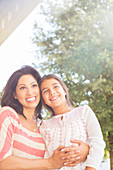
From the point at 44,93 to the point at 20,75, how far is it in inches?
6.3

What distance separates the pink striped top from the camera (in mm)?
1068

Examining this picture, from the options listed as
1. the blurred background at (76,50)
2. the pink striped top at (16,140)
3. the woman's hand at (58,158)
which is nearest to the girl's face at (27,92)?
the pink striped top at (16,140)

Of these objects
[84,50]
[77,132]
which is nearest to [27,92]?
[77,132]

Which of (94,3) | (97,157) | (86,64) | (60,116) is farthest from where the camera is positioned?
(94,3)

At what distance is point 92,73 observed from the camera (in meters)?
3.01

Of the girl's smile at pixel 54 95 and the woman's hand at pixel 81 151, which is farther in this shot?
the girl's smile at pixel 54 95

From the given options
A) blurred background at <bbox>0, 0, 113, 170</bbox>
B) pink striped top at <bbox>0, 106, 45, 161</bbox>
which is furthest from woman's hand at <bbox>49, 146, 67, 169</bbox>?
blurred background at <bbox>0, 0, 113, 170</bbox>

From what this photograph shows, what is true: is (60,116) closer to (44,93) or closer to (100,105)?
(44,93)

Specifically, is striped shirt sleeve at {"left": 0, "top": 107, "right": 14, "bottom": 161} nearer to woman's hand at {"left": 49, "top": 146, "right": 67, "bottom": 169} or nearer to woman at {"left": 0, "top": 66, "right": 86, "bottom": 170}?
woman at {"left": 0, "top": 66, "right": 86, "bottom": 170}

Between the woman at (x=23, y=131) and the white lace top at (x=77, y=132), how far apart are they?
0.05 m

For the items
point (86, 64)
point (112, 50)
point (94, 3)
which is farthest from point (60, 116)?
point (94, 3)

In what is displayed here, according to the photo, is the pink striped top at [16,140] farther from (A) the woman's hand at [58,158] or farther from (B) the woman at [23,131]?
(A) the woman's hand at [58,158]

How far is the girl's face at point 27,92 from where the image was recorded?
1.25 meters

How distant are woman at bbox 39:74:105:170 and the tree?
1636mm
